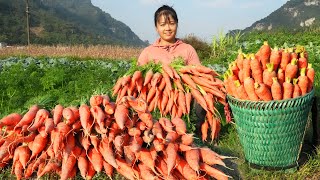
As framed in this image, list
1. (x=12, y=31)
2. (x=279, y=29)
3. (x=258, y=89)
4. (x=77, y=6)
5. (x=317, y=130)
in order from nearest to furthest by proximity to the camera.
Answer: (x=258, y=89)
(x=317, y=130)
(x=279, y=29)
(x=12, y=31)
(x=77, y=6)

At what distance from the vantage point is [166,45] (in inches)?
174

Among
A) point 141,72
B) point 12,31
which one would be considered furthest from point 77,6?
point 141,72

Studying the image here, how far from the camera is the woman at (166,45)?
4.26 meters

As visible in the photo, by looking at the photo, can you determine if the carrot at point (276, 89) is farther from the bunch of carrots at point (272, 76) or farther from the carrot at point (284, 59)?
the carrot at point (284, 59)

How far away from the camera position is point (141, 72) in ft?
12.8

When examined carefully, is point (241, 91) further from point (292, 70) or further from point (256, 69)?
point (292, 70)

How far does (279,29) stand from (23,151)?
49.1ft

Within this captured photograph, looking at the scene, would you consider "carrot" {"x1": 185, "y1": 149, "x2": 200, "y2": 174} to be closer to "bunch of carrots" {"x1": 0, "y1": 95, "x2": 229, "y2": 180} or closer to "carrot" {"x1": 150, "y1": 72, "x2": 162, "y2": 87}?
"bunch of carrots" {"x1": 0, "y1": 95, "x2": 229, "y2": 180}

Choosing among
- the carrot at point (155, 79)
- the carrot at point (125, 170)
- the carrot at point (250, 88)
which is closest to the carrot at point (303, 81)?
the carrot at point (250, 88)

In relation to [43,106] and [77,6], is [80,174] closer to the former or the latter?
[43,106]

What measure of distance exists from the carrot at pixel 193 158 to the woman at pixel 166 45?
157 cm

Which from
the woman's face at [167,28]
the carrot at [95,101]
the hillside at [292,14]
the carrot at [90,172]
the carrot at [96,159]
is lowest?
the carrot at [90,172]

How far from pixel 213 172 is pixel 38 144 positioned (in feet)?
4.55

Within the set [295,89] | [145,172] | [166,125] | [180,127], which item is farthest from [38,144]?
[295,89]
